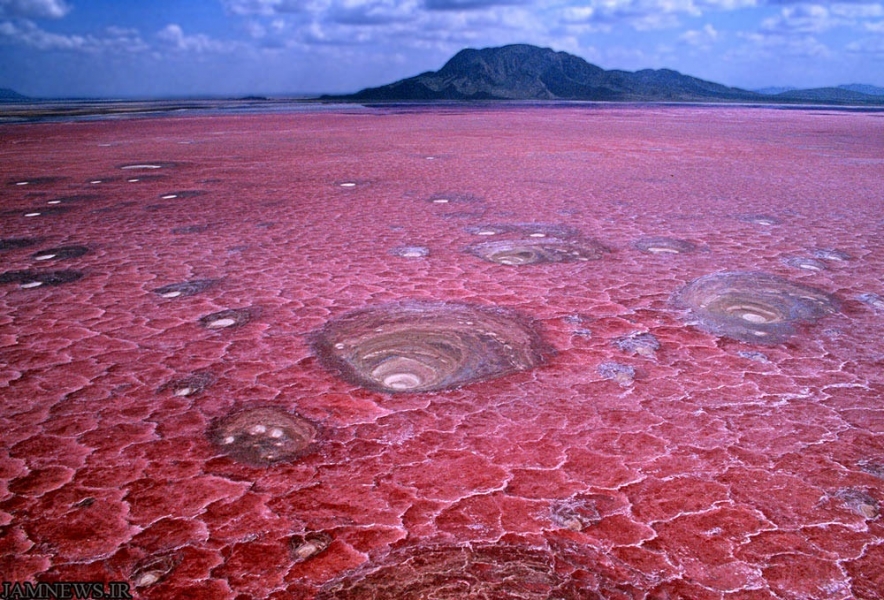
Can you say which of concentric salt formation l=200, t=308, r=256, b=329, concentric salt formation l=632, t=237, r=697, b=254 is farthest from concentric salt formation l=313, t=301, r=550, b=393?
concentric salt formation l=632, t=237, r=697, b=254

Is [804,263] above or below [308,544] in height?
above

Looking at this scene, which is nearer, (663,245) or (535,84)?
(663,245)

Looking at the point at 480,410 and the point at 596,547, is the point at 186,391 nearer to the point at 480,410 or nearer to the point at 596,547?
the point at 480,410

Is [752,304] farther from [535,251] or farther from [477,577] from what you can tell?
[477,577]

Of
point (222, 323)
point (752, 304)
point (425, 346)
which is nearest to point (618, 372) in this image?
point (425, 346)

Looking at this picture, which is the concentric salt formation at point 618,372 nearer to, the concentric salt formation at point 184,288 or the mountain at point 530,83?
the concentric salt formation at point 184,288

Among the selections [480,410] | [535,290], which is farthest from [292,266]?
[480,410]

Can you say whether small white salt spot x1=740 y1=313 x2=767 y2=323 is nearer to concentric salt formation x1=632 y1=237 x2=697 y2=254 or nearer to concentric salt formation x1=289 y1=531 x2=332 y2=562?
concentric salt formation x1=632 y1=237 x2=697 y2=254
